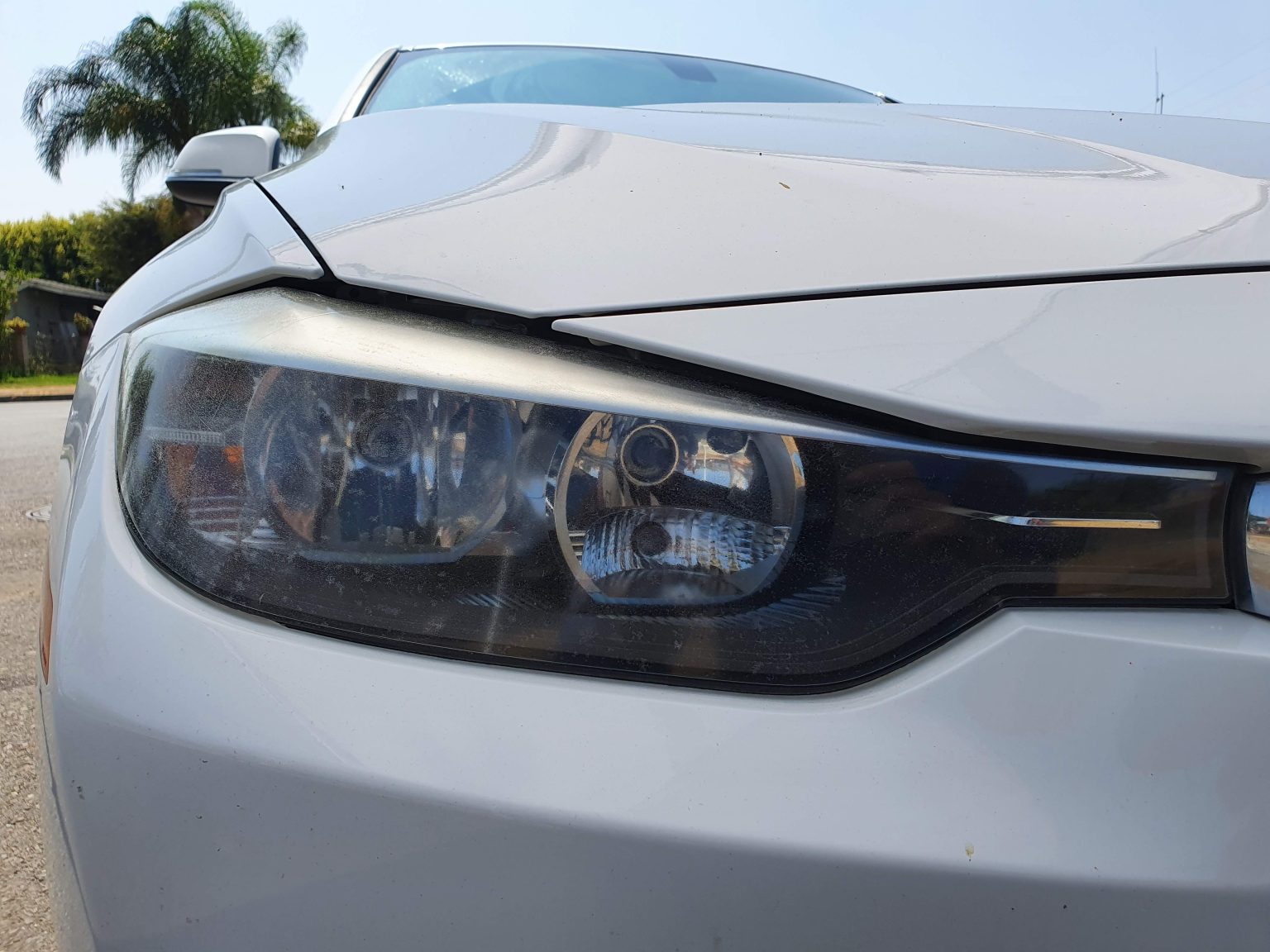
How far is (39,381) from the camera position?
24375 mm

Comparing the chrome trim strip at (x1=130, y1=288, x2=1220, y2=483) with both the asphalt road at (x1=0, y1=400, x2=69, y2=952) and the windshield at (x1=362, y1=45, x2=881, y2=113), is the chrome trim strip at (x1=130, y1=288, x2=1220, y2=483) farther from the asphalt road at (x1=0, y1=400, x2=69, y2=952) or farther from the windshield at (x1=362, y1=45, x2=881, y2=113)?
the windshield at (x1=362, y1=45, x2=881, y2=113)

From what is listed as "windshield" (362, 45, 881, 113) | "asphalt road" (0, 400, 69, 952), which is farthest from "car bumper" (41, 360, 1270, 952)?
"windshield" (362, 45, 881, 113)

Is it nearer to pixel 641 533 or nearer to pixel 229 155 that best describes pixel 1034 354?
pixel 641 533

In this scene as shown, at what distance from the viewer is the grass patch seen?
71.9 feet

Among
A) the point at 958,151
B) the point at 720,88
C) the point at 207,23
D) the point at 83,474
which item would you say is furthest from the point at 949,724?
the point at 207,23

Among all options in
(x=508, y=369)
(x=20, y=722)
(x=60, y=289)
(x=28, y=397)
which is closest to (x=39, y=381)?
(x=28, y=397)

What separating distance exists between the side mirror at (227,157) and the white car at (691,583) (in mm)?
1273

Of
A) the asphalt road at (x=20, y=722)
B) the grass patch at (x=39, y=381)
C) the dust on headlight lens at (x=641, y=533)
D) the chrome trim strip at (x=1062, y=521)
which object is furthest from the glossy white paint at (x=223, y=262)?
the grass patch at (x=39, y=381)

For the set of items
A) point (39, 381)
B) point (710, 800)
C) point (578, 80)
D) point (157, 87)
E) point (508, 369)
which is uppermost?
point (157, 87)

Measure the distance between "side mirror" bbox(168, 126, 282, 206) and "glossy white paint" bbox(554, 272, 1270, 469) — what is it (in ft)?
5.03

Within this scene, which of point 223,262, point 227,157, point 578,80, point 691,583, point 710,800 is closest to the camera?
point 710,800

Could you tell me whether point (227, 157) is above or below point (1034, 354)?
above

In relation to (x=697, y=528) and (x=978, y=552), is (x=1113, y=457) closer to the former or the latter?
(x=978, y=552)

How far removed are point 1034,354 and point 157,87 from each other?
24.4 metres
